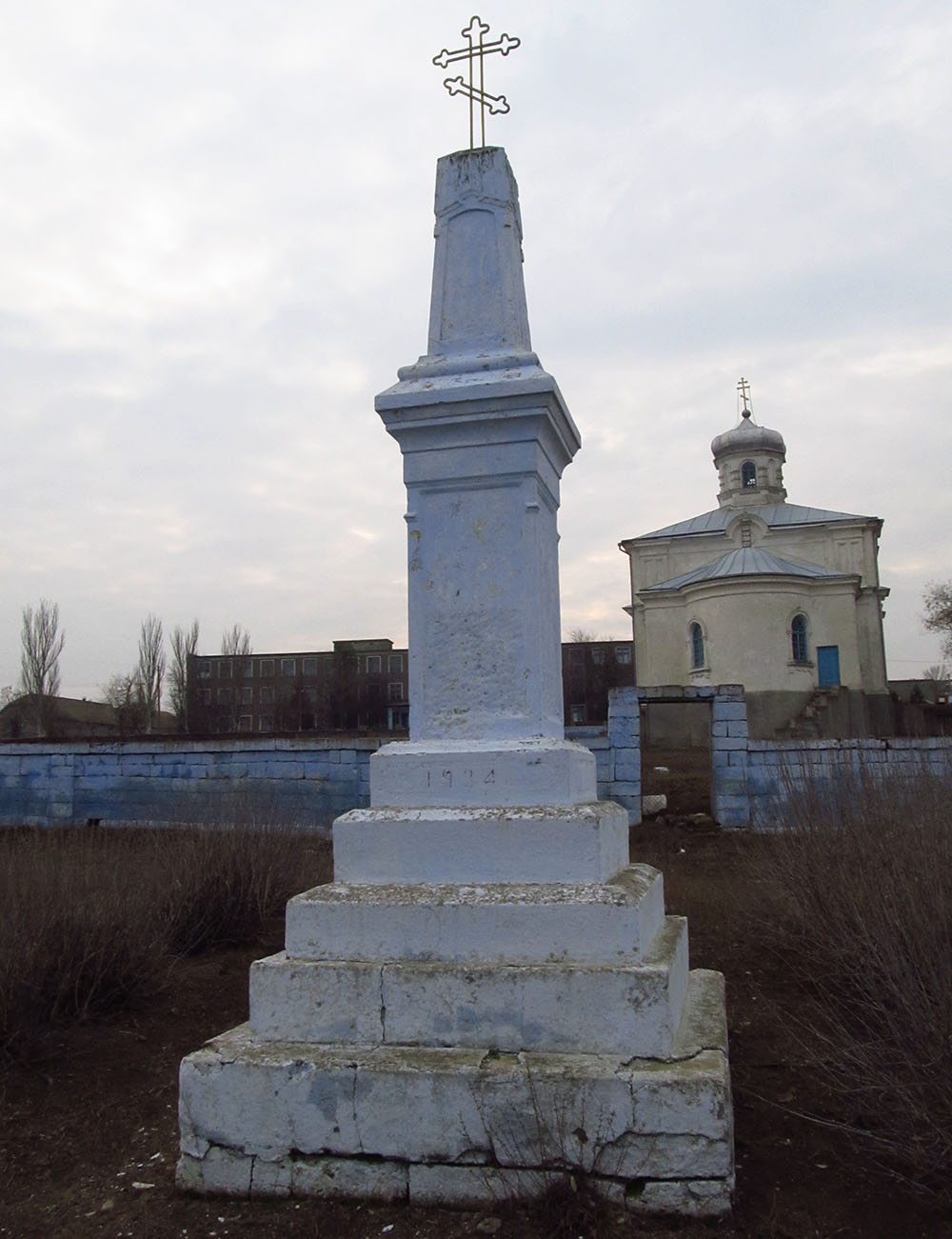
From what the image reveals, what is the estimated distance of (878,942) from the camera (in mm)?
4137

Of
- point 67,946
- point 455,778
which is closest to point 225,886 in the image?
point 67,946

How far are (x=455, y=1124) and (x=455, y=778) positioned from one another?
1177mm

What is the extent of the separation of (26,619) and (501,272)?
151ft

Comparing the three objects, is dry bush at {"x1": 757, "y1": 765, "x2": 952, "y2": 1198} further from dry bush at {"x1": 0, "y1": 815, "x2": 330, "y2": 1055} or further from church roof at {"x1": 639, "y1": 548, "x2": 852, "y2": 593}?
church roof at {"x1": 639, "y1": 548, "x2": 852, "y2": 593}

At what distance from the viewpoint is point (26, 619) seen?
149ft

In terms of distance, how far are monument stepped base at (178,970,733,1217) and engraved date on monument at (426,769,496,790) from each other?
3.03 ft

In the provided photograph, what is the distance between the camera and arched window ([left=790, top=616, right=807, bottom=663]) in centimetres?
2834

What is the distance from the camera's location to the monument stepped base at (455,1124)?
2961 mm

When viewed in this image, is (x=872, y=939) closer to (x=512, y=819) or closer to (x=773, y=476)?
(x=512, y=819)

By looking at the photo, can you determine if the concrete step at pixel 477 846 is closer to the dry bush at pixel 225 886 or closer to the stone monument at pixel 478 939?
the stone monument at pixel 478 939

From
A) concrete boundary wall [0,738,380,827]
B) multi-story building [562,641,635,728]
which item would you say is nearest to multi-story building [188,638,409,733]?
multi-story building [562,641,635,728]

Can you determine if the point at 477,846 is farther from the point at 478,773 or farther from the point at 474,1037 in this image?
the point at 474,1037

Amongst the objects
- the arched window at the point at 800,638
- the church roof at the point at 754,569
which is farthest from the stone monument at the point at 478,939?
the arched window at the point at 800,638

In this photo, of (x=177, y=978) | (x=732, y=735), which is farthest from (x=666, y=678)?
(x=177, y=978)
